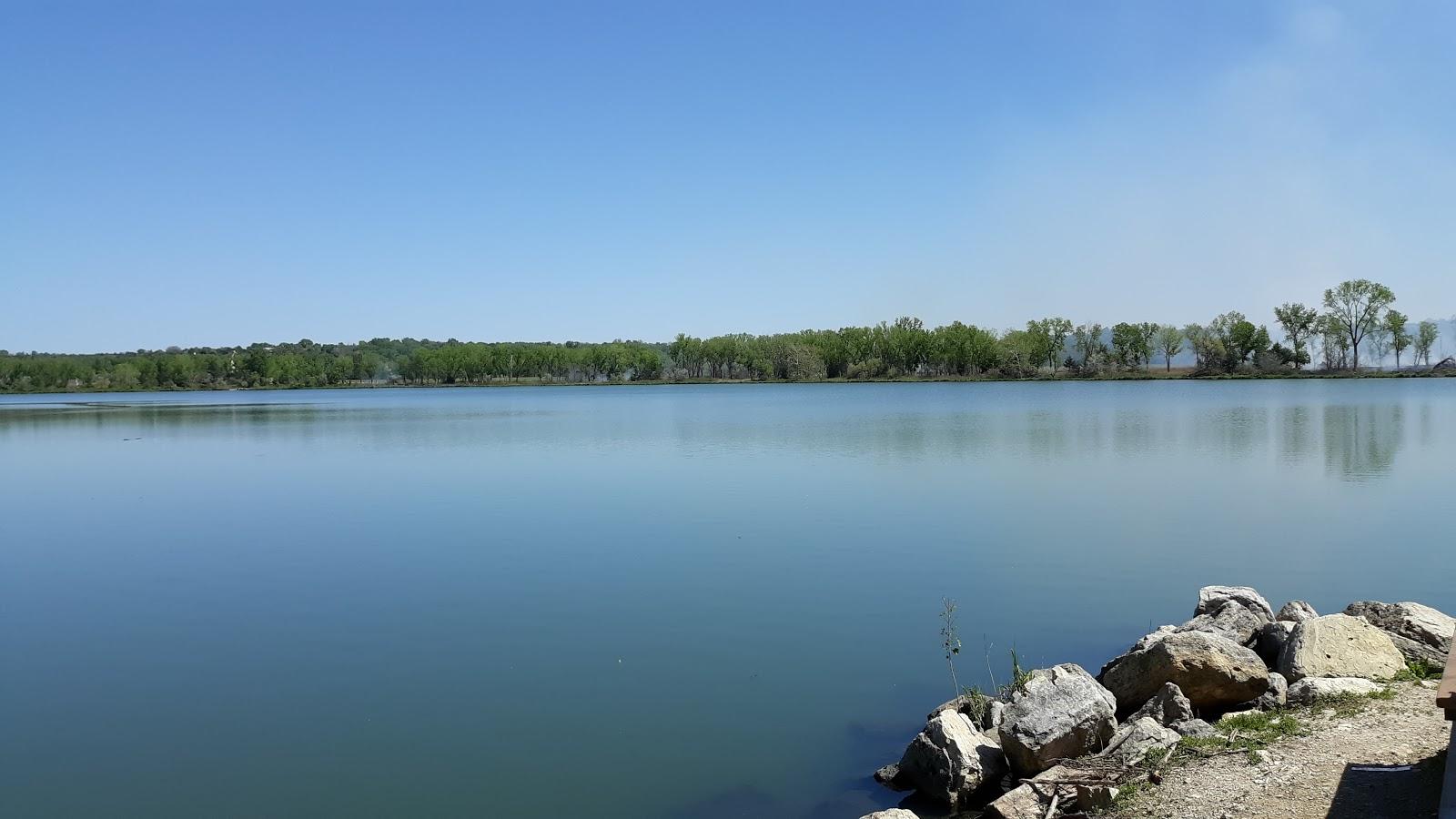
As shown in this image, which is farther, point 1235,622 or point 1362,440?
point 1362,440

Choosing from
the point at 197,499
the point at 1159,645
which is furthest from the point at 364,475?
the point at 1159,645

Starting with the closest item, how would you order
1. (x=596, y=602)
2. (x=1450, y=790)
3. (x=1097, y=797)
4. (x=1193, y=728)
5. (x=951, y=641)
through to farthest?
(x=1450, y=790)
(x=1097, y=797)
(x=1193, y=728)
(x=951, y=641)
(x=596, y=602)

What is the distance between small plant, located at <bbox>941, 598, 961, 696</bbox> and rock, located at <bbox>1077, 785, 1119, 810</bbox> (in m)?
2.95

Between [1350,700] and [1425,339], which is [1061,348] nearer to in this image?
[1425,339]

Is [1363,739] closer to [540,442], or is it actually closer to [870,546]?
[870,546]

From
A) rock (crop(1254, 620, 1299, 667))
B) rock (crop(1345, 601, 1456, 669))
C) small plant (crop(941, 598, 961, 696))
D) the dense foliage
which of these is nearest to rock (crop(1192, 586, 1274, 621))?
rock (crop(1254, 620, 1299, 667))

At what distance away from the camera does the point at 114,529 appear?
19.4 meters

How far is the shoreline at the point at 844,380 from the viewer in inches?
4045

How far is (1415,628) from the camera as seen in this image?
890cm

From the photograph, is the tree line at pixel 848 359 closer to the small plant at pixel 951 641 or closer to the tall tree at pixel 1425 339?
the tall tree at pixel 1425 339

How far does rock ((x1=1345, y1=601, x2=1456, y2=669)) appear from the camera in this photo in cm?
847

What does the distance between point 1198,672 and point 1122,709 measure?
0.72m

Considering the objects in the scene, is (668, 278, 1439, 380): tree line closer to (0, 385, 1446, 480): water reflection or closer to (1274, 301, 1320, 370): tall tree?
(1274, 301, 1320, 370): tall tree

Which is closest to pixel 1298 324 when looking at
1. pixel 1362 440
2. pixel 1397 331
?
pixel 1397 331
